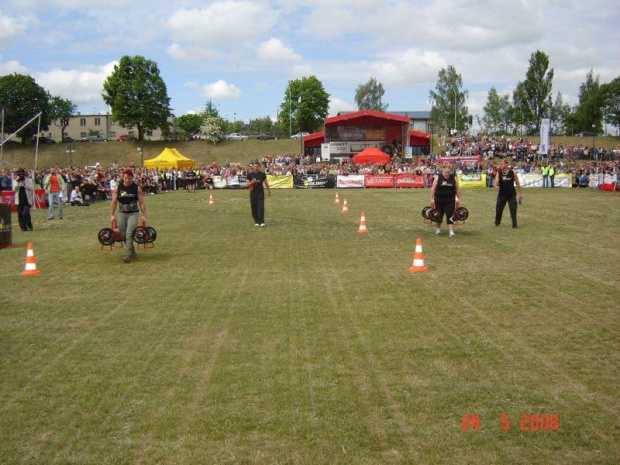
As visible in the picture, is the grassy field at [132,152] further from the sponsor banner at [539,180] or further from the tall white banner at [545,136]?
the sponsor banner at [539,180]

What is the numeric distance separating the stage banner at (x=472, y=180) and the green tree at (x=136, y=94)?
55438 mm

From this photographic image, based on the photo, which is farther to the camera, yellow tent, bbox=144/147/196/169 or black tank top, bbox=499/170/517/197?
yellow tent, bbox=144/147/196/169

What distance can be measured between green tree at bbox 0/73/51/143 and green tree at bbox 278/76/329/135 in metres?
39.8

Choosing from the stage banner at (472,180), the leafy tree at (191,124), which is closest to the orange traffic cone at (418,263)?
the stage banner at (472,180)

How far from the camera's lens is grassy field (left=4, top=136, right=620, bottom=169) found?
259 ft

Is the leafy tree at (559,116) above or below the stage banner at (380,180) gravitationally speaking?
above

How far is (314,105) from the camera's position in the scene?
4222 inches

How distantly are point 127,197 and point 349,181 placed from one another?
35.8m

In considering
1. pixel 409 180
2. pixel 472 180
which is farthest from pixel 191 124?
pixel 472 180

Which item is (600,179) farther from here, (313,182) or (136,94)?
(136,94)

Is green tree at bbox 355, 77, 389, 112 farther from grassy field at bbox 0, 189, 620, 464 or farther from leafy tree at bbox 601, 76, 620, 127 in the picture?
grassy field at bbox 0, 189, 620, 464

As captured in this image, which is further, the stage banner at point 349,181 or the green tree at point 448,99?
the green tree at point 448,99
